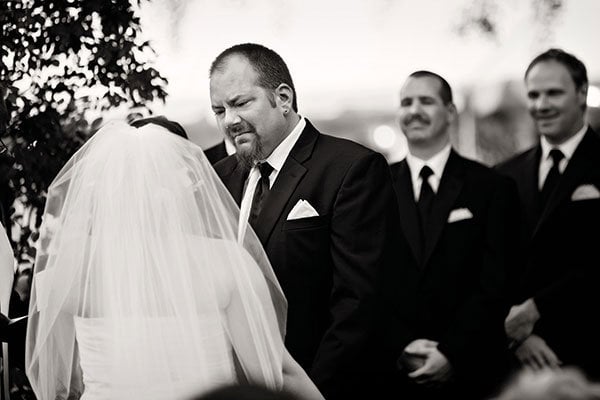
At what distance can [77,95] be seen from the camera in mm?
5102

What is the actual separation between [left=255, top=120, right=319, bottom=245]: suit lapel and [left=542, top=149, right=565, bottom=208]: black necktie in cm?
114

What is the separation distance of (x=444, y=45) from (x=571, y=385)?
3.22m

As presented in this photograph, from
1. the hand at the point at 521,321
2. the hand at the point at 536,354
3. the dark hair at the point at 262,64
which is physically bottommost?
the hand at the point at 536,354

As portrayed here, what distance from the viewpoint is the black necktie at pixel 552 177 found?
4.17 meters

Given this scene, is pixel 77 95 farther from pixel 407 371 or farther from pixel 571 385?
pixel 571 385

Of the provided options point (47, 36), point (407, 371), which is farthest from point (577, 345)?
A: point (47, 36)

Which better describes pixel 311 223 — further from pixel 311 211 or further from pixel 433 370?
pixel 433 370

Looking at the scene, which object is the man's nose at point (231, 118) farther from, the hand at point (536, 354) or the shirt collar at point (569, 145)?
the hand at point (536, 354)

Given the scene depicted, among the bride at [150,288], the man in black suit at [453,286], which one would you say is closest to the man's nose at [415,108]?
the man in black suit at [453,286]

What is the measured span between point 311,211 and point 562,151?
1.33 m

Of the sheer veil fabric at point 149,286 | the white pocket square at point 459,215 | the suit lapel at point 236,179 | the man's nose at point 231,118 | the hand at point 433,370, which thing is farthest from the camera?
the white pocket square at point 459,215

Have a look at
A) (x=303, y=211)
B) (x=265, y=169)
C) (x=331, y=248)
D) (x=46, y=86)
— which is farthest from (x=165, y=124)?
(x=46, y=86)

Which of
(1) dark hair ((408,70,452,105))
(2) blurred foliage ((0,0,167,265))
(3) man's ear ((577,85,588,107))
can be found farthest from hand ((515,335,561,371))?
(2) blurred foliage ((0,0,167,265))

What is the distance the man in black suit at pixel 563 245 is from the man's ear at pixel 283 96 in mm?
1197
